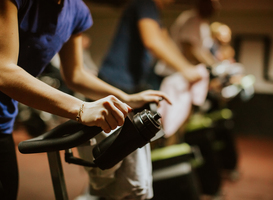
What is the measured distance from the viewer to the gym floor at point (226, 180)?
105 cm

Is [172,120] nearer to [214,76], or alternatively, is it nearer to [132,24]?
[214,76]

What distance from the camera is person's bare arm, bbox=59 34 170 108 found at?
0.84 metres

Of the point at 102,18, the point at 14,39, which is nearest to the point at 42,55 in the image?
the point at 14,39

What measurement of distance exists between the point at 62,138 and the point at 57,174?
19 centimetres

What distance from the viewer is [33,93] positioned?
0.53m

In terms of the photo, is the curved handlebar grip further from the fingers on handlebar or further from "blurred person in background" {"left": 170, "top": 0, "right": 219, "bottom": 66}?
"blurred person in background" {"left": 170, "top": 0, "right": 219, "bottom": 66}

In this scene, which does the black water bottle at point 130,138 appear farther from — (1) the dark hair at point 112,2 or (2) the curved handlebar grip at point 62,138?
(1) the dark hair at point 112,2

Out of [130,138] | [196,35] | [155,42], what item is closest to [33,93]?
[130,138]

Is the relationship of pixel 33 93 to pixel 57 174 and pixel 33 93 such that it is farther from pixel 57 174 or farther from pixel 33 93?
pixel 57 174

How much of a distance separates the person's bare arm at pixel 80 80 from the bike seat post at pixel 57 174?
0.73 ft

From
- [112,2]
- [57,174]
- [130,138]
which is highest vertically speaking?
[112,2]

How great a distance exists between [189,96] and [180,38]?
0.57 m

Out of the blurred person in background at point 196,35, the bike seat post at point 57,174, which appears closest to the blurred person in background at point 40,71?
the bike seat post at point 57,174

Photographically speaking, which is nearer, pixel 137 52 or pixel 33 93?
pixel 33 93
